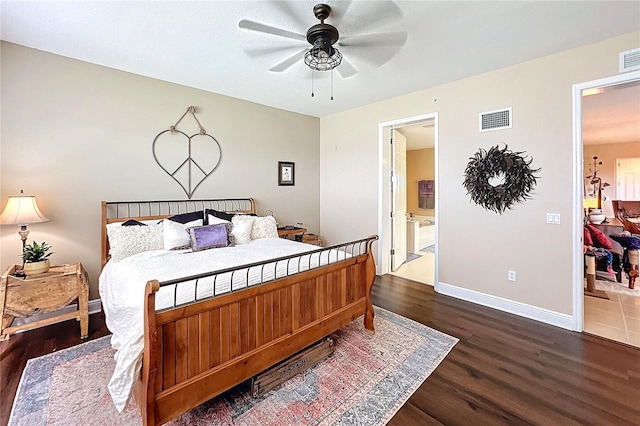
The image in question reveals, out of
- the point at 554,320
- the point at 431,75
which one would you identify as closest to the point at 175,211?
the point at 431,75

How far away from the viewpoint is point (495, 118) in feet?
11.1

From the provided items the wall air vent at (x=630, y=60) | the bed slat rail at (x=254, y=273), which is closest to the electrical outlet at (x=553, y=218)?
the wall air vent at (x=630, y=60)

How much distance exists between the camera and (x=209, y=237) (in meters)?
3.22

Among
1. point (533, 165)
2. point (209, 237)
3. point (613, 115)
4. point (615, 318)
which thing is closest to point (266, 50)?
point (209, 237)

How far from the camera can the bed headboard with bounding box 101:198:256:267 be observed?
326 centimetres

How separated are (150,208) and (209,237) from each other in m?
1.08

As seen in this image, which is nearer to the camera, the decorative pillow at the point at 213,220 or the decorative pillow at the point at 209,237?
the decorative pillow at the point at 209,237

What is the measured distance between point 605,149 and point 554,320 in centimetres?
710

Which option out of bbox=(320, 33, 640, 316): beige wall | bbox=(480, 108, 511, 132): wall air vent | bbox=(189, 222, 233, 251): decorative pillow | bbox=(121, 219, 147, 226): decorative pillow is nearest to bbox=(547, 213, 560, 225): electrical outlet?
bbox=(320, 33, 640, 316): beige wall

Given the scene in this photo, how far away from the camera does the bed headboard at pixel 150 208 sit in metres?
3.26

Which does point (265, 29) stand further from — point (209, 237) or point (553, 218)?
point (553, 218)

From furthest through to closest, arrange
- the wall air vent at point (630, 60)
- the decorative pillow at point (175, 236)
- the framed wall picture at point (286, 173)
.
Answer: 1. the framed wall picture at point (286, 173)
2. the decorative pillow at point (175, 236)
3. the wall air vent at point (630, 60)

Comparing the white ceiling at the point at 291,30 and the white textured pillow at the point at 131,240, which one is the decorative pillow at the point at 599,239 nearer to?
the white ceiling at the point at 291,30

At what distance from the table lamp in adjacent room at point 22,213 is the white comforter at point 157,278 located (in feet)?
2.64
